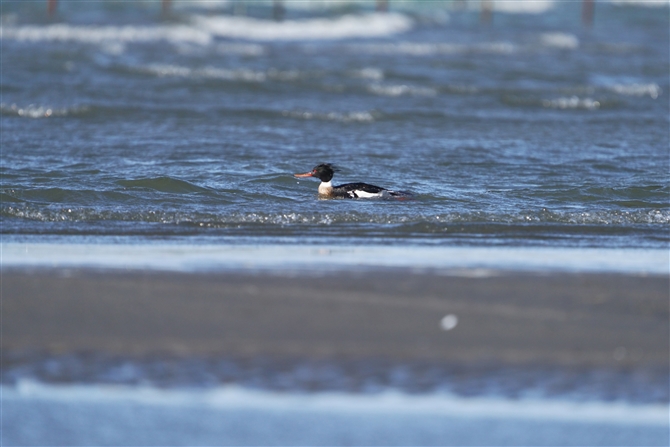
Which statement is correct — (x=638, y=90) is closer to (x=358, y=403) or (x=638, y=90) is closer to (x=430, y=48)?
(x=430, y=48)

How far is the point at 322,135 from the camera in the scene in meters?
Answer: 15.7

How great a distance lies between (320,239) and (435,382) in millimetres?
3889

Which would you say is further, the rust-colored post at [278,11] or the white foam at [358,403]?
the rust-colored post at [278,11]

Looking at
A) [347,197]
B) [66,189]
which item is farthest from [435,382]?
[66,189]

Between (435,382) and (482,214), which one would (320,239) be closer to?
(482,214)

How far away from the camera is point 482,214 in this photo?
9.80m

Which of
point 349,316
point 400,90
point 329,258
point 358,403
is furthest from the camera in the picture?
point 400,90

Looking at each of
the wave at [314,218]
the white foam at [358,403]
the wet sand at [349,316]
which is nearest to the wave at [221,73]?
the wave at [314,218]

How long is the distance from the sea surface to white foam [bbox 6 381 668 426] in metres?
0.01

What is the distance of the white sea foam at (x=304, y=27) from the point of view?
1313 inches

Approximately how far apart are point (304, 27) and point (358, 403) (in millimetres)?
31718

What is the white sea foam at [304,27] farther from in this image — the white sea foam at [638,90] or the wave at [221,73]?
the white sea foam at [638,90]

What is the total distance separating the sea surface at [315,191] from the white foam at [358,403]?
13 millimetres

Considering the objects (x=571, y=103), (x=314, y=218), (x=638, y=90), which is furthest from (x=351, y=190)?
(x=638, y=90)
